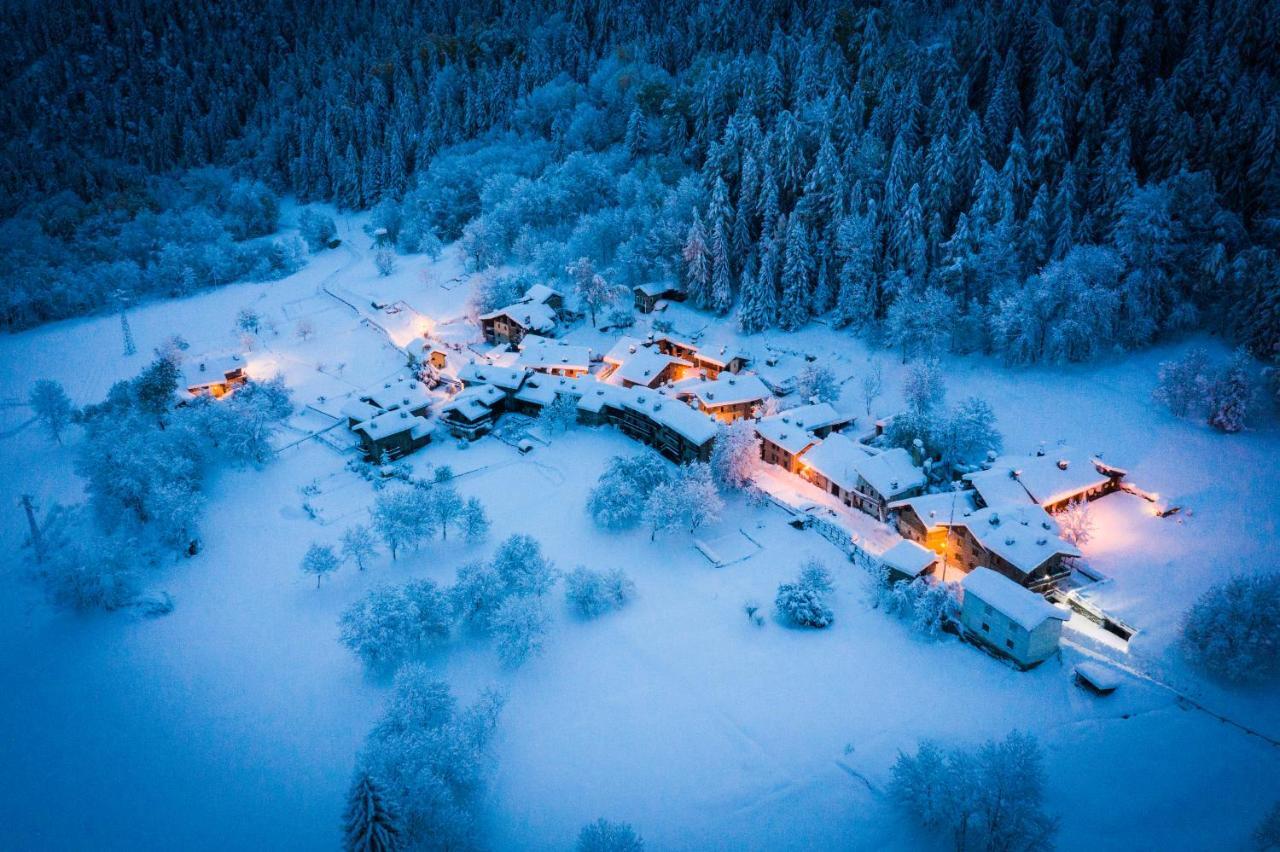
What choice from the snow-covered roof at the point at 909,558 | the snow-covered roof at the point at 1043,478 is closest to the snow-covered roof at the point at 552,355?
the snow-covered roof at the point at 909,558

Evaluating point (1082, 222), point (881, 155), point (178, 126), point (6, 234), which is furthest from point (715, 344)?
point (178, 126)

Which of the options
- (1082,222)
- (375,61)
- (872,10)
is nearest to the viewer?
(1082,222)

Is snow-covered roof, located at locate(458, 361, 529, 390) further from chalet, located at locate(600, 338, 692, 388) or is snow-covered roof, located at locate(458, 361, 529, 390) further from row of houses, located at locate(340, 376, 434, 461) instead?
chalet, located at locate(600, 338, 692, 388)

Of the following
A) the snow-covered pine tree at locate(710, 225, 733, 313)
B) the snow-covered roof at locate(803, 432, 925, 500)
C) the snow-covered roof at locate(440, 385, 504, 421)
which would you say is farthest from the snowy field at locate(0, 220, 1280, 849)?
the snow-covered pine tree at locate(710, 225, 733, 313)

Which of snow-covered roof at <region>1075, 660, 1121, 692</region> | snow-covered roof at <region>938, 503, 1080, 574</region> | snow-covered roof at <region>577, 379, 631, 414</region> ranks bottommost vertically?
snow-covered roof at <region>577, 379, 631, 414</region>

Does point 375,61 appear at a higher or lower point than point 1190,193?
lower

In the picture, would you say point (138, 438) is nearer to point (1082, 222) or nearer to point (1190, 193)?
point (1082, 222)

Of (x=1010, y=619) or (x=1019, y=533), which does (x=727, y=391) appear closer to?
(x=1019, y=533)

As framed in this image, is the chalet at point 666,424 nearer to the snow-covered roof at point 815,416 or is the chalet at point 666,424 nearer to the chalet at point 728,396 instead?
the chalet at point 728,396
